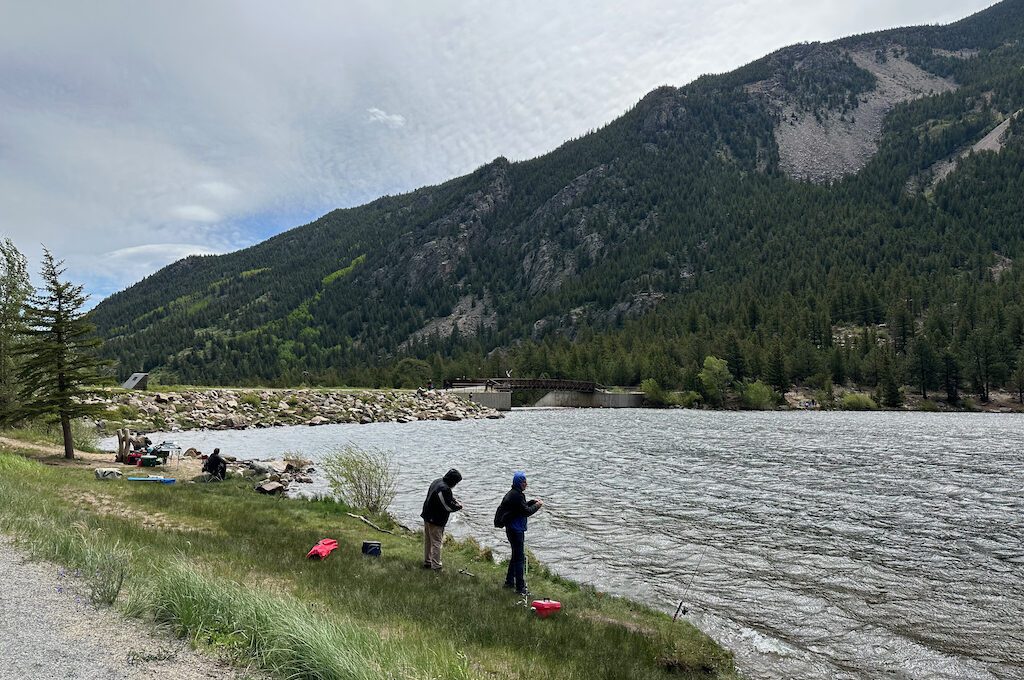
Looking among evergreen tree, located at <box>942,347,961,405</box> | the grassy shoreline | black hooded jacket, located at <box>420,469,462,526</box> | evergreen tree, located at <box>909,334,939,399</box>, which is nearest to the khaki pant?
black hooded jacket, located at <box>420,469,462,526</box>

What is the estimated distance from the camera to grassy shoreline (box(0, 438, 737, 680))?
7699 mm

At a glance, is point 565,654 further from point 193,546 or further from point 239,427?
point 239,427

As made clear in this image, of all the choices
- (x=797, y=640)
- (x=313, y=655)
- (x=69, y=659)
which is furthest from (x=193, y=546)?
(x=797, y=640)

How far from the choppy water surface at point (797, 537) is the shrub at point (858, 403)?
59.6 metres

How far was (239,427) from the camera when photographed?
62.1 metres

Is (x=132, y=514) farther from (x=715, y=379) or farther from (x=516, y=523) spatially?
(x=715, y=379)

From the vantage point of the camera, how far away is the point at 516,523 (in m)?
13.5

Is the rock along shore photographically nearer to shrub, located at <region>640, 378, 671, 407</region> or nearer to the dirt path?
shrub, located at <region>640, 378, 671, 407</region>

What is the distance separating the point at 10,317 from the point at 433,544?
1544 inches

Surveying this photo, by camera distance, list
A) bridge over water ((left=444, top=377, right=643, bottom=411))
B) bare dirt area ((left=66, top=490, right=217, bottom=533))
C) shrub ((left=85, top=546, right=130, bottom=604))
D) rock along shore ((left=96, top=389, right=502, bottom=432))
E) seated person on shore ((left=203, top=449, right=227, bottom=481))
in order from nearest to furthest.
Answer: shrub ((left=85, top=546, right=130, bottom=604))
bare dirt area ((left=66, top=490, right=217, bottom=533))
seated person on shore ((left=203, top=449, right=227, bottom=481))
rock along shore ((left=96, top=389, right=502, bottom=432))
bridge over water ((left=444, top=377, right=643, bottom=411))

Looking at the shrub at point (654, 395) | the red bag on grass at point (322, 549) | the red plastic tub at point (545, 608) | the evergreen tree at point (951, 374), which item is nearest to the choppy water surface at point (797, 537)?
the red plastic tub at point (545, 608)

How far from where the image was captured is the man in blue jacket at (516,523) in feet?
44.1

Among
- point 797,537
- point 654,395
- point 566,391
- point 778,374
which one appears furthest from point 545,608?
point 566,391

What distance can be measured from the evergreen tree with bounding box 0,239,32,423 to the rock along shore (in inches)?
378
